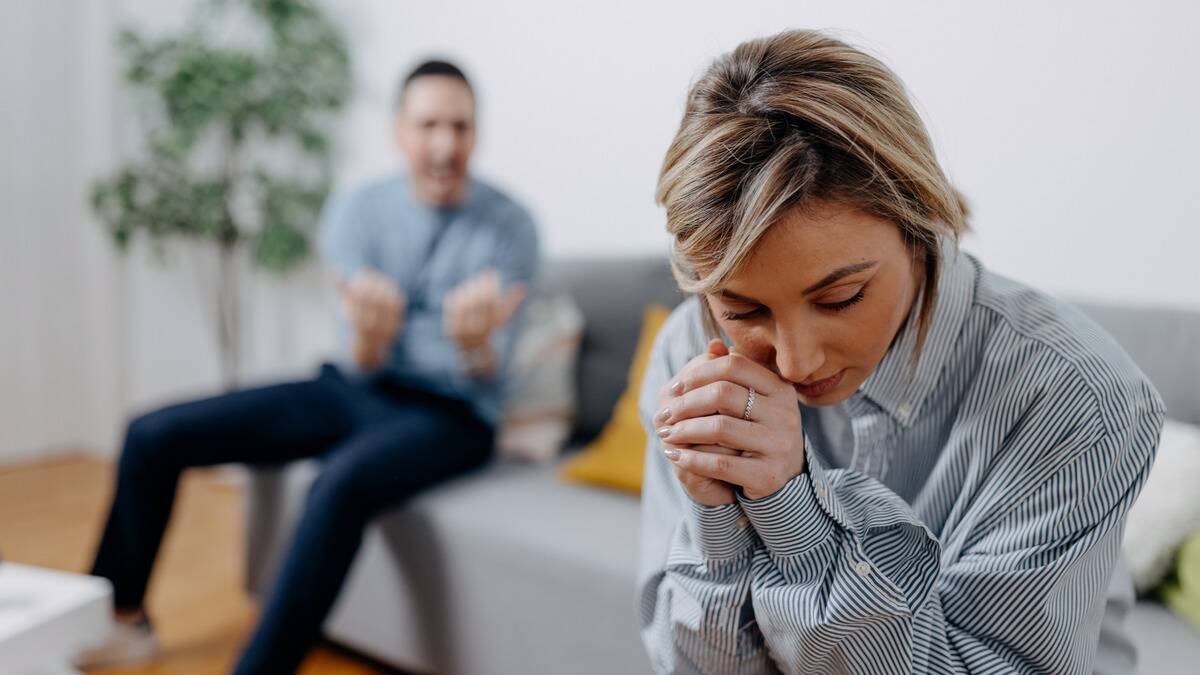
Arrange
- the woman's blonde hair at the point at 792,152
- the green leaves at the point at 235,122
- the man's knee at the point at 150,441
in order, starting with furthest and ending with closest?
the green leaves at the point at 235,122, the man's knee at the point at 150,441, the woman's blonde hair at the point at 792,152

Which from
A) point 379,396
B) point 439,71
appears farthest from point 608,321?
point 439,71

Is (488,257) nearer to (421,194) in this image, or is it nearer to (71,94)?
(421,194)

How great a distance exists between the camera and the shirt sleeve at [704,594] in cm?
75

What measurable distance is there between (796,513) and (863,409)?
0.17m

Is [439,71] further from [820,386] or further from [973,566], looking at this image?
[973,566]

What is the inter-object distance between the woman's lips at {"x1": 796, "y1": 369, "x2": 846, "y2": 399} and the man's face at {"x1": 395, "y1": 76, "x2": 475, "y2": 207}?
47.2 inches

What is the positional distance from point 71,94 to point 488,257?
6.74 ft

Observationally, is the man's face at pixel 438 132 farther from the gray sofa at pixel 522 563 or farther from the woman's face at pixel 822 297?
the woman's face at pixel 822 297

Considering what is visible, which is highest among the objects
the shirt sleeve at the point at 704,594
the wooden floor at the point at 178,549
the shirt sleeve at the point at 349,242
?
the shirt sleeve at the point at 349,242

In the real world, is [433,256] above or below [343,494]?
above

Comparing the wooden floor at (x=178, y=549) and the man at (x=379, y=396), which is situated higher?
the man at (x=379, y=396)

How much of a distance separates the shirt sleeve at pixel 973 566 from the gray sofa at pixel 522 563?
0.40 metres

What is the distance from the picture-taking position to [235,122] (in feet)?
8.04

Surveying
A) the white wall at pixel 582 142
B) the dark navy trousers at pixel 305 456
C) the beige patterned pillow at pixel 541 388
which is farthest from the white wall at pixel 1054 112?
the dark navy trousers at pixel 305 456
